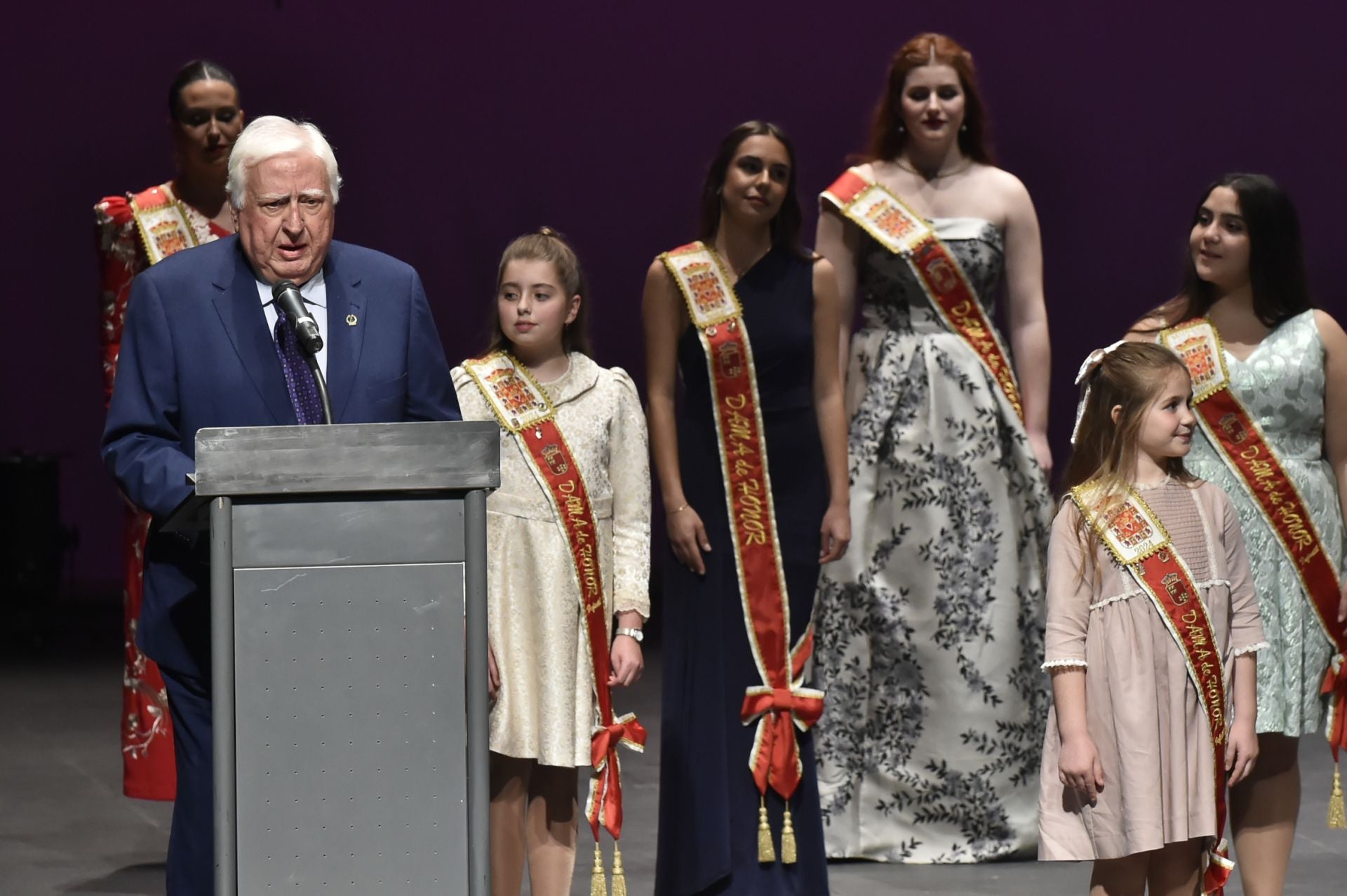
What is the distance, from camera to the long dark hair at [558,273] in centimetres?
303

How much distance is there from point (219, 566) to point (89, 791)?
279 centimetres

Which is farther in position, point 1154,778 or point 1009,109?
point 1009,109

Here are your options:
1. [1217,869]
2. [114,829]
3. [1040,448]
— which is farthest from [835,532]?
[114,829]

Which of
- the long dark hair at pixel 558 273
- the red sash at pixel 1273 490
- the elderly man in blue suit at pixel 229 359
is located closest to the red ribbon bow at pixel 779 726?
the long dark hair at pixel 558 273

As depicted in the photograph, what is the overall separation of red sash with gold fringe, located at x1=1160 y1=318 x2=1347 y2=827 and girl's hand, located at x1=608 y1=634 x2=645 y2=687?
3.25 ft

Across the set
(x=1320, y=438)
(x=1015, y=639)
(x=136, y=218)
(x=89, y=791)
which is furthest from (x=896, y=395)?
(x=89, y=791)

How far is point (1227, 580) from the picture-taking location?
2758 millimetres

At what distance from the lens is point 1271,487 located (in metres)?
3.20

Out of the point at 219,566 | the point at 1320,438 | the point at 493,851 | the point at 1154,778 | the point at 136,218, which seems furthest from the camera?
the point at 136,218

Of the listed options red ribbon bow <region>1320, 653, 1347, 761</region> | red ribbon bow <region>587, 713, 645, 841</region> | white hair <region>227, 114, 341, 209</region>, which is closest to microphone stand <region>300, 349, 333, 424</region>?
white hair <region>227, 114, 341, 209</region>

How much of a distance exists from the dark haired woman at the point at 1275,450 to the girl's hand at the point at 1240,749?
18.1 inches

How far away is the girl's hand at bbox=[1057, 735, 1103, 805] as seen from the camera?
2.63m

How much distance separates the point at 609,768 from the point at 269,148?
116 cm

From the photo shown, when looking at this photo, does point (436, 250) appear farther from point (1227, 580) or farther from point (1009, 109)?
point (1227, 580)
